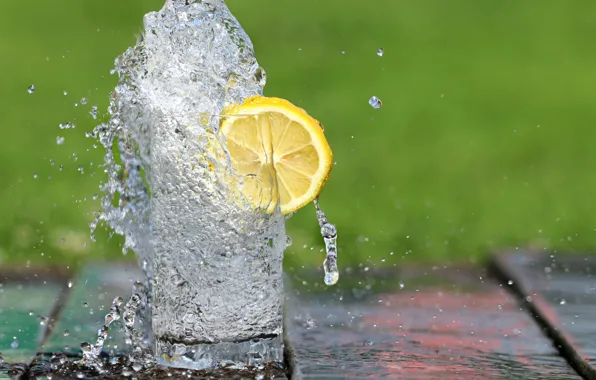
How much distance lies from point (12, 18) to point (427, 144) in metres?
3.64

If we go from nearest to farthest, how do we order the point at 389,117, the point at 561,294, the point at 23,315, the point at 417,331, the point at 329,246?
the point at 329,246 → the point at 417,331 → the point at 23,315 → the point at 561,294 → the point at 389,117

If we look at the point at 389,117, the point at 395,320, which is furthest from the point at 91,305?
the point at 389,117

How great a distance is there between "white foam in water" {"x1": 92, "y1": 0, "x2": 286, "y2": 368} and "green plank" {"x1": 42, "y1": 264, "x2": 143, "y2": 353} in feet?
0.92

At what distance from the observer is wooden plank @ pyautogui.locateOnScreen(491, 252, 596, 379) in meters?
2.86

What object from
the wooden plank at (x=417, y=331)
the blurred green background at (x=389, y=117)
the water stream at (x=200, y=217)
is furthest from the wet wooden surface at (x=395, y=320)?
the blurred green background at (x=389, y=117)

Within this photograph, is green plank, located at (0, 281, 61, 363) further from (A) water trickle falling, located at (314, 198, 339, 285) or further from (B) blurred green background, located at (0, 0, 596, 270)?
(A) water trickle falling, located at (314, 198, 339, 285)

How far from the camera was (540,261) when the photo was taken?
377 cm

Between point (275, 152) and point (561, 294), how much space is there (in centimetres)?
123

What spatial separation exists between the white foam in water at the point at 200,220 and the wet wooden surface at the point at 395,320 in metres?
0.12

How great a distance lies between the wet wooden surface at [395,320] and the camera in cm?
269

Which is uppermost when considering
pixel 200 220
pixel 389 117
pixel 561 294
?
pixel 389 117

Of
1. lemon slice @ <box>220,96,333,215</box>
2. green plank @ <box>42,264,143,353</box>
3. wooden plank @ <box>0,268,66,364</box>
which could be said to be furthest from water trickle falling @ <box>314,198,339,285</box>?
wooden plank @ <box>0,268,66,364</box>

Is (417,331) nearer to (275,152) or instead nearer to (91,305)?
(275,152)

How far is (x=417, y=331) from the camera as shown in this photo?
9.88 ft
